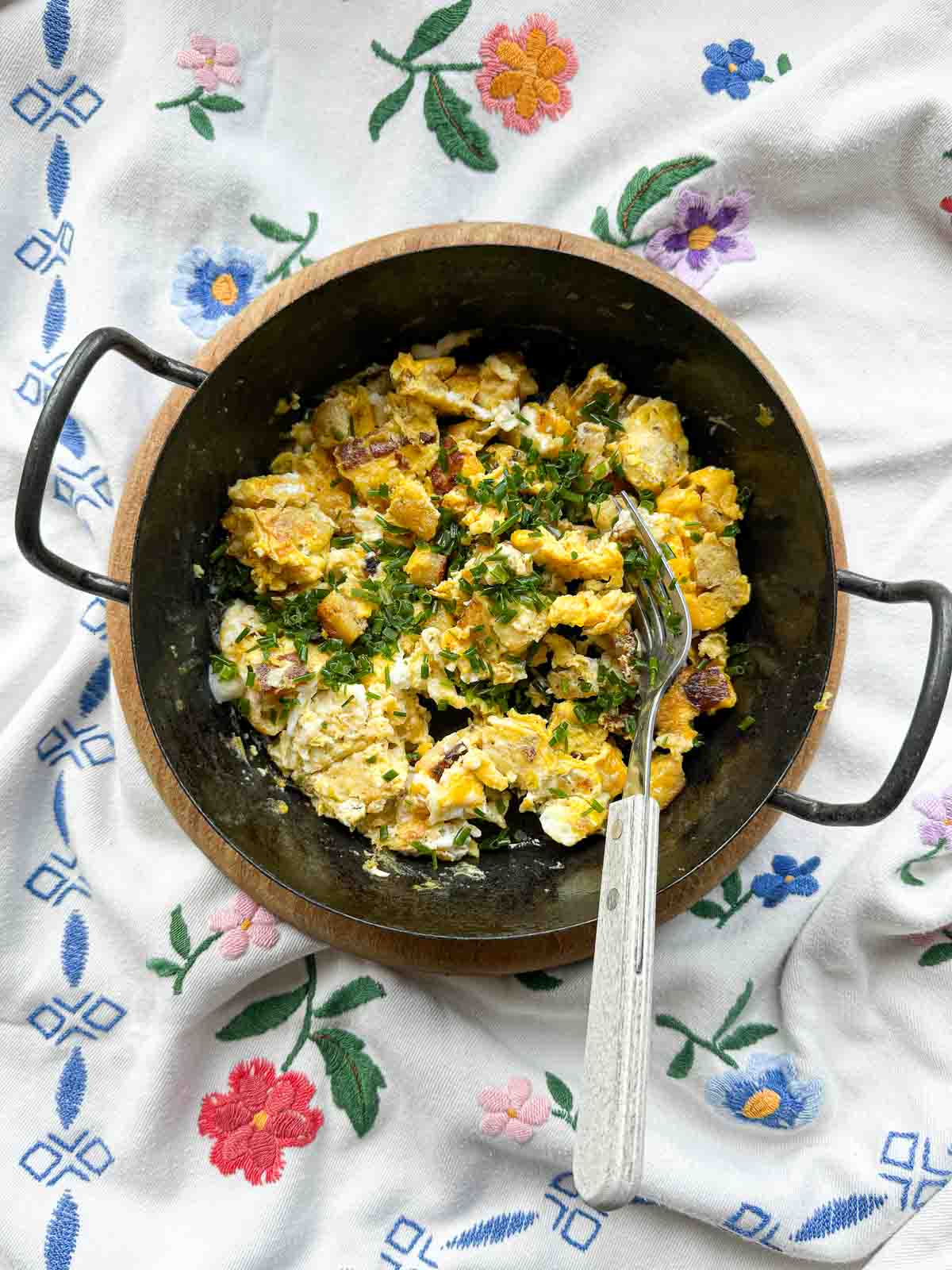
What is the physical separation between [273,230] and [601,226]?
76cm

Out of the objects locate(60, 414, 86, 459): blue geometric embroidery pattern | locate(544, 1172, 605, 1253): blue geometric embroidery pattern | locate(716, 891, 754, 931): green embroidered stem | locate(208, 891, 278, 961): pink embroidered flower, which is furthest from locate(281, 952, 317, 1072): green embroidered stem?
locate(60, 414, 86, 459): blue geometric embroidery pattern

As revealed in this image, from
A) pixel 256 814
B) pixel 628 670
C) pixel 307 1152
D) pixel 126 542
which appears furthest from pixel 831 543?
pixel 307 1152

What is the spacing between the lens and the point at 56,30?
2455 mm

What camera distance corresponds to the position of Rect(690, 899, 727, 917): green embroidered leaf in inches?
93.7

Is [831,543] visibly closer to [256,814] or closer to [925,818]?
[925,818]

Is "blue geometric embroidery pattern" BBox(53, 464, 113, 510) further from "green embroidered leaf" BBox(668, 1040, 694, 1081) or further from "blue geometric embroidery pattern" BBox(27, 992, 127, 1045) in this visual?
"green embroidered leaf" BBox(668, 1040, 694, 1081)

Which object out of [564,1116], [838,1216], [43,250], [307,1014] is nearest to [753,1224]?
[838,1216]

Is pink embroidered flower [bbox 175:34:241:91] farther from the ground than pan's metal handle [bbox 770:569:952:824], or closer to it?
farther from the ground

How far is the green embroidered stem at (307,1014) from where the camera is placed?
7.74ft

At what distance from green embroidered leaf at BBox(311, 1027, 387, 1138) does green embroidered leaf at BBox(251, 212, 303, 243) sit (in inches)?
70.7

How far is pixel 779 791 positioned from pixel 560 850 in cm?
49

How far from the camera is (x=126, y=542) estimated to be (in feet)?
7.52

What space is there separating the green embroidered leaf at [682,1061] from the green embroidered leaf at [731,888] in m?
0.33

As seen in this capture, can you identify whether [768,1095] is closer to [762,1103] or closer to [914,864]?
[762,1103]
